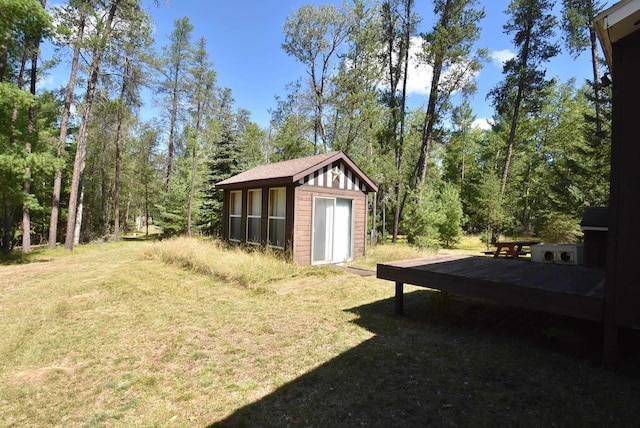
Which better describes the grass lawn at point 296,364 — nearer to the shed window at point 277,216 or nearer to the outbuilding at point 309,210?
the outbuilding at point 309,210

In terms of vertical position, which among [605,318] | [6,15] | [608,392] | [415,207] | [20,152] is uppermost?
[6,15]

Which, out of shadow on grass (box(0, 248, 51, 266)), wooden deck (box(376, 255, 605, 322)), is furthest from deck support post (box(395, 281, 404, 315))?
shadow on grass (box(0, 248, 51, 266))

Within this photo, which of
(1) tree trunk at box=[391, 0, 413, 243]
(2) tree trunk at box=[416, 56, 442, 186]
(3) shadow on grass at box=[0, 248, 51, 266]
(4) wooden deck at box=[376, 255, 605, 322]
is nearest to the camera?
(4) wooden deck at box=[376, 255, 605, 322]

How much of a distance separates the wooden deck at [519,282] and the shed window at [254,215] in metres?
6.96

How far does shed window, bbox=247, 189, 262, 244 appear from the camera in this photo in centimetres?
1153

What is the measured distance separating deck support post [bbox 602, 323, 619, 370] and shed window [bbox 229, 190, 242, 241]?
10.7 meters

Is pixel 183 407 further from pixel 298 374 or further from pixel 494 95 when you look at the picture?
pixel 494 95

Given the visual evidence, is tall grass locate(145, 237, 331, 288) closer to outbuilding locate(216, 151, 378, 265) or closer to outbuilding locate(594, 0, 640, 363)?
outbuilding locate(216, 151, 378, 265)

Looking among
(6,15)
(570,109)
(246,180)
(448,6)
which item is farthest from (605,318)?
(570,109)

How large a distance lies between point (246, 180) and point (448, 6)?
538 inches

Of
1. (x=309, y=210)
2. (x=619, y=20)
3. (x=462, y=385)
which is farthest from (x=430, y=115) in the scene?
(x=462, y=385)

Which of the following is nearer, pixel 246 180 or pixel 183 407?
pixel 183 407

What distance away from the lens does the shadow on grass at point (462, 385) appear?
2.67 m

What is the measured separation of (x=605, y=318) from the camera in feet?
10.6
